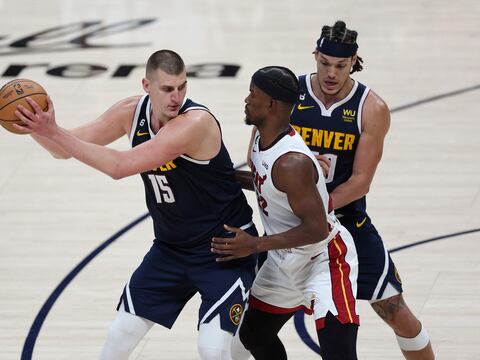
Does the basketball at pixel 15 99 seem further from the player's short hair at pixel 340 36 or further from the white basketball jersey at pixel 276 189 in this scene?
the player's short hair at pixel 340 36

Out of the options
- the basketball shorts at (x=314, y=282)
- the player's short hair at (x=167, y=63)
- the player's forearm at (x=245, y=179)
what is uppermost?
the player's short hair at (x=167, y=63)

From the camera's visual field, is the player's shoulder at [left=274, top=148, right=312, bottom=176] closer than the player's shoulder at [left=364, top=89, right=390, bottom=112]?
Yes

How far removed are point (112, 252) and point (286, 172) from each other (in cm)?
358

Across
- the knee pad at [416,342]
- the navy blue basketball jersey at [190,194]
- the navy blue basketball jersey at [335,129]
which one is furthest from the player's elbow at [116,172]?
the knee pad at [416,342]

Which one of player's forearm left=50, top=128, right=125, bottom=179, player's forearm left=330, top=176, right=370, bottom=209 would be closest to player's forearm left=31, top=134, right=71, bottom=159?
player's forearm left=50, top=128, right=125, bottom=179

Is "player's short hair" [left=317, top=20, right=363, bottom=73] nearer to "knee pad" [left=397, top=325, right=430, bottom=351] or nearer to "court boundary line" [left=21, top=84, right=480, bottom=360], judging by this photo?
"knee pad" [left=397, top=325, right=430, bottom=351]

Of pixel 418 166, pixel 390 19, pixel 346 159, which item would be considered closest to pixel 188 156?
pixel 346 159

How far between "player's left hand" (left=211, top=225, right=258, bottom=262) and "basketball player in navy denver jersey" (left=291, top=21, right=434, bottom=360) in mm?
638

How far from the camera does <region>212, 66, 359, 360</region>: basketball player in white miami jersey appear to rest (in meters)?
5.53

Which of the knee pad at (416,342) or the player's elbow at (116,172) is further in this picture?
the knee pad at (416,342)

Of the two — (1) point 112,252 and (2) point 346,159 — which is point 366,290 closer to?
(2) point 346,159

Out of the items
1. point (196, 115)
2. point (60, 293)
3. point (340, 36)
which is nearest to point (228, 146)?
point (60, 293)

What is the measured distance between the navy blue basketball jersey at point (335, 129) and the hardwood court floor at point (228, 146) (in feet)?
4.80

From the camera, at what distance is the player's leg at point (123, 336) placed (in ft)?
19.3
